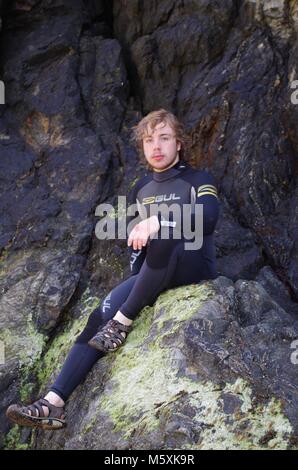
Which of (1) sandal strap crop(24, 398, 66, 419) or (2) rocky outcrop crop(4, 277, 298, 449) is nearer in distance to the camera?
(2) rocky outcrop crop(4, 277, 298, 449)

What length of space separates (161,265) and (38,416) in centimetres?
128

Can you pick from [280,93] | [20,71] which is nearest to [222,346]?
[280,93]

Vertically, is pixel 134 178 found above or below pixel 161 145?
below

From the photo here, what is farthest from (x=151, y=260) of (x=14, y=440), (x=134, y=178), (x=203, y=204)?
(x=134, y=178)

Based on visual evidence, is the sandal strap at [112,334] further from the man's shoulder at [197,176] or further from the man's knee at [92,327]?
the man's shoulder at [197,176]

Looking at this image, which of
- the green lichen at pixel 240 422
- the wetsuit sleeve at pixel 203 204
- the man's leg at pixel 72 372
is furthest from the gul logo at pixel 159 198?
the green lichen at pixel 240 422

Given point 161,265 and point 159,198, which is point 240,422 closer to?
point 161,265

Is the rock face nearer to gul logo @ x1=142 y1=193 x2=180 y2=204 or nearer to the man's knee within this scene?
the man's knee

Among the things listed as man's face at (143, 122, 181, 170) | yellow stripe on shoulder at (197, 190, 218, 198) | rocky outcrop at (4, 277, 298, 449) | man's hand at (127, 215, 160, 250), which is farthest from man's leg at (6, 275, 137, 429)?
man's face at (143, 122, 181, 170)

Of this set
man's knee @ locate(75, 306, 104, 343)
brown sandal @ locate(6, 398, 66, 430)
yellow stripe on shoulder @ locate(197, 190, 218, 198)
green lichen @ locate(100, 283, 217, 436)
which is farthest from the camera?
yellow stripe on shoulder @ locate(197, 190, 218, 198)

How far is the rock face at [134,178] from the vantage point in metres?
4.66

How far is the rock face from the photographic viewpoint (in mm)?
4656

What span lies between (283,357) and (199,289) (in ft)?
2.47

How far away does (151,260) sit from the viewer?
187 inches
